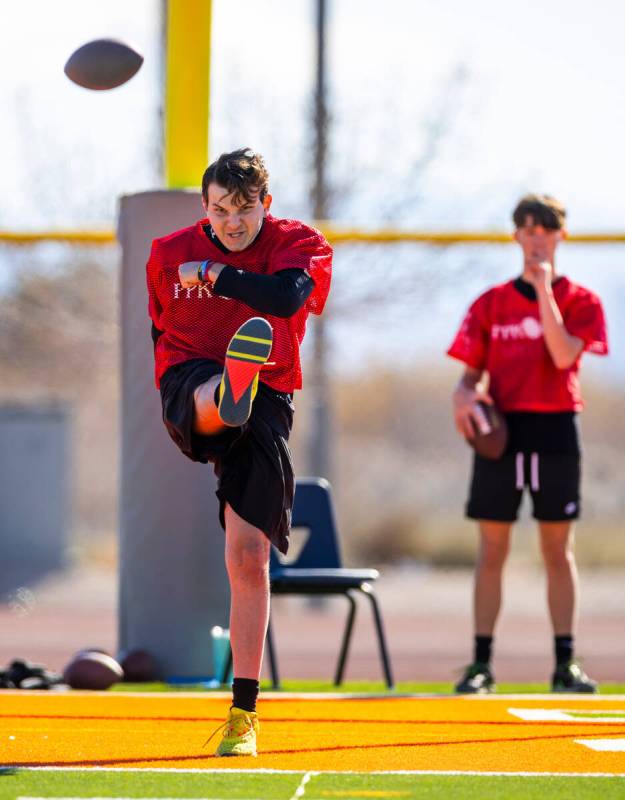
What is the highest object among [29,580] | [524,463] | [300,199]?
[300,199]

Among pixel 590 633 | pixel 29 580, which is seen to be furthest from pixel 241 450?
pixel 29 580

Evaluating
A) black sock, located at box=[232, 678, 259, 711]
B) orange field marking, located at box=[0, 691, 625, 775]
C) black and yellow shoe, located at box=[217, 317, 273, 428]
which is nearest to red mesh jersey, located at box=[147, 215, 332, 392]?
black and yellow shoe, located at box=[217, 317, 273, 428]

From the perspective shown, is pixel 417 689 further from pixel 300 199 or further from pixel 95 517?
pixel 95 517

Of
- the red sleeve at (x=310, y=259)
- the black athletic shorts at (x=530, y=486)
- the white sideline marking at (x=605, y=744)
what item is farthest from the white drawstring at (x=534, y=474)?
the red sleeve at (x=310, y=259)

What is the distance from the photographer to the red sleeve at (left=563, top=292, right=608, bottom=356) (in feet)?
18.9

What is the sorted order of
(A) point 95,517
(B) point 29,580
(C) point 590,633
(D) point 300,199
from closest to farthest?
(C) point 590,633, (D) point 300,199, (B) point 29,580, (A) point 95,517

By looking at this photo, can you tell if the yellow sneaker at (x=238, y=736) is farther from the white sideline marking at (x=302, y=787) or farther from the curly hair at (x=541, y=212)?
the curly hair at (x=541, y=212)

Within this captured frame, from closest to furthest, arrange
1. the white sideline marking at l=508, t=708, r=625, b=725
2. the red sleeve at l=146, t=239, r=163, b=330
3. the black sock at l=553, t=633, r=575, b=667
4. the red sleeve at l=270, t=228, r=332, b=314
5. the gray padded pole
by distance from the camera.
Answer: the red sleeve at l=270, t=228, r=332, b=314 < the red sleeve at l=146, t=239, r=163, b=330 < the white sideline marking at l=508, t=708, r=625, b=725 < the black sock at l=553, t=633, r=575, b=667 < the gray padded pole

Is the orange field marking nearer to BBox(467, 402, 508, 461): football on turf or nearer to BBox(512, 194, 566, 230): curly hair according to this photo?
BBox(467, 402, 508, 461): football on turf

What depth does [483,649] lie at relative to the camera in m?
5.75

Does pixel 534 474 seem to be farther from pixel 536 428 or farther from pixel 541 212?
pixel 541 212

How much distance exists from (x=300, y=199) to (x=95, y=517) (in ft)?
25.9

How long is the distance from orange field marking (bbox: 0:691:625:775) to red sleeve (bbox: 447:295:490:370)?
1.31m

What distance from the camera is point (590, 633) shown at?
11.2 meters
